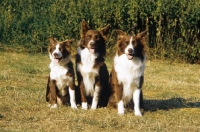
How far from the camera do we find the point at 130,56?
29.8 feet

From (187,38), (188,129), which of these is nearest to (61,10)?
(187,38)

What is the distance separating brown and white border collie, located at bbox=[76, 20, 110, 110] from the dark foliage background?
9192 millimetres

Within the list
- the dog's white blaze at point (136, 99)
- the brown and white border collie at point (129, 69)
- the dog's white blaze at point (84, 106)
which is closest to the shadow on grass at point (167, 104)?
the dog's white blaze at point (136, 99)

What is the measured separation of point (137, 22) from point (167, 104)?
890cm

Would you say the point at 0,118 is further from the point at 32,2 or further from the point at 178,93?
the point at 32,2

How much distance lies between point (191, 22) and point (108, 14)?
3.04 m

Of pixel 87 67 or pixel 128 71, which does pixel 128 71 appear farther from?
pixel 87 67

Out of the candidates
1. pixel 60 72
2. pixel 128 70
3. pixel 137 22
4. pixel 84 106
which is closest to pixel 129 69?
pixel 128 70

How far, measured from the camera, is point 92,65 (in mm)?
9531

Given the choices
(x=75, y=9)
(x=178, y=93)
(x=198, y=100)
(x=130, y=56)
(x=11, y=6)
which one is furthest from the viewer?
(x=11, y=6)

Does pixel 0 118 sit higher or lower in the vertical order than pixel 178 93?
higher

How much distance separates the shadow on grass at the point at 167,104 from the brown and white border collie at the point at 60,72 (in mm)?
1546

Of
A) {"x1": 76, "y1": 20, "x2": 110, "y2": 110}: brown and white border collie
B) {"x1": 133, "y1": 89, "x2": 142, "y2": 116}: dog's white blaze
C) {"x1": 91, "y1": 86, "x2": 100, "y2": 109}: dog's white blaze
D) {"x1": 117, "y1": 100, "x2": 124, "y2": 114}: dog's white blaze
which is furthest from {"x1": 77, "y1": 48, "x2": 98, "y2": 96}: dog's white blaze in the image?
{"x1": 133, "y1": 89, "x2": 142, "y2": 116}: dog's white blaze

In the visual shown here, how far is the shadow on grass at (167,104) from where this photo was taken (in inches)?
398
